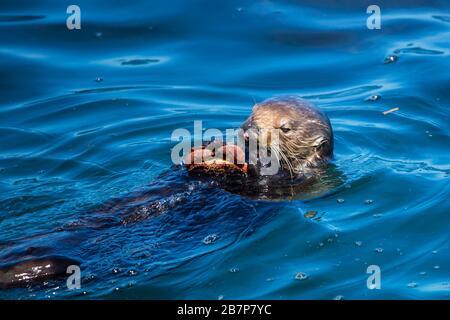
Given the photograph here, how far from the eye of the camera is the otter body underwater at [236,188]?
492 cm

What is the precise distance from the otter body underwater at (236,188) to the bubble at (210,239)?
335 mm

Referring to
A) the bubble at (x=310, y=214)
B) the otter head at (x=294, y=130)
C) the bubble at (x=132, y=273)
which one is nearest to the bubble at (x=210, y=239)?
the bubble at (x=132, y=273)

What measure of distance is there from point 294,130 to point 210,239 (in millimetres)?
1337

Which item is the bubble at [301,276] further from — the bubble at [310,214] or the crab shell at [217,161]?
the crab shell at [217,161]

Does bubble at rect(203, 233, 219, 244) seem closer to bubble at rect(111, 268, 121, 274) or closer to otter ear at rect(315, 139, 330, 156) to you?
bubble at rect(111, 268, 121, 274)

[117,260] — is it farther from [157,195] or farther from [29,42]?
[29,42]

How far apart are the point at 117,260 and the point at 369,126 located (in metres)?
3.51

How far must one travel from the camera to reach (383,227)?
6082mm

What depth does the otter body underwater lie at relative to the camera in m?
4.92

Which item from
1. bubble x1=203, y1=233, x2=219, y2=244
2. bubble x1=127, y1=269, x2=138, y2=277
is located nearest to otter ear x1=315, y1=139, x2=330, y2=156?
bubble x1=203, y1=233, x2=219, y2=244

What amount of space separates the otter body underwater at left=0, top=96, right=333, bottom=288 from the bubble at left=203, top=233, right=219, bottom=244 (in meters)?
0.34
